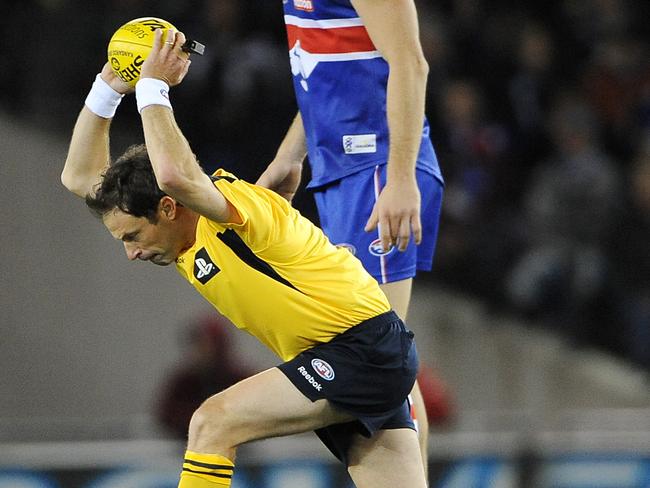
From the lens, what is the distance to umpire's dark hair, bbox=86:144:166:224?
4031mm

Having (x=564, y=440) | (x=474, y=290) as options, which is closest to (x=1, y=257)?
(x=474, y=290)

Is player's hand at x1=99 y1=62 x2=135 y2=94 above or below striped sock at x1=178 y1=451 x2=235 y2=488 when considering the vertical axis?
above

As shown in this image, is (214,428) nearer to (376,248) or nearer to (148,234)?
(148,234)

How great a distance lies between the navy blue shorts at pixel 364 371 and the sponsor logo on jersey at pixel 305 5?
96 centimetres

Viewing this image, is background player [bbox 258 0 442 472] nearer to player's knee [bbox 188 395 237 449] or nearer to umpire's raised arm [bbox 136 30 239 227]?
umpire's raised arm [bbox 136 30 239 227]

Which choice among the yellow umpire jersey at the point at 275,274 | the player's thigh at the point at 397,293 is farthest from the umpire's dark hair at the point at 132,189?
the player's thigh at the point at 397,293

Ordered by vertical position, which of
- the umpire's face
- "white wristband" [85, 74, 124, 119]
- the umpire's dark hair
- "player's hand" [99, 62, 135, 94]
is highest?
"player's hand" [99, 62, 135, 94]

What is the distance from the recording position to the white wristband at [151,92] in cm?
389

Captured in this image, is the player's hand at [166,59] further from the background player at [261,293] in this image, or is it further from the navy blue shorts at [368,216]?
the navy blue shorts at [368,216]

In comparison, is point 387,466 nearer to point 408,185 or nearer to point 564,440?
point 408,185

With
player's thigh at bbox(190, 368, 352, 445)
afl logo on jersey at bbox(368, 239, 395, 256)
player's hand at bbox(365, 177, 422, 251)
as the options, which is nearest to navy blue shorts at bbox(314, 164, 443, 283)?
afl logo on jersey at bbox(368, 239, 395, 256)

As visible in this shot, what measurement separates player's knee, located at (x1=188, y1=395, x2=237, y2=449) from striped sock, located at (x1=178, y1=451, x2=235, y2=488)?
3cm

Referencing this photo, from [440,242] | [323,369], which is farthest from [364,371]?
[440,242]

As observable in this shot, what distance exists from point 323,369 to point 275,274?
30 centimetres
